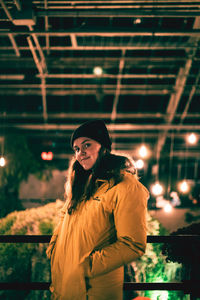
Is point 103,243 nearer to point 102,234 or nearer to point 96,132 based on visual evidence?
point 102,234

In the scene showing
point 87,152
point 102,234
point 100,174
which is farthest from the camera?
point 87,152

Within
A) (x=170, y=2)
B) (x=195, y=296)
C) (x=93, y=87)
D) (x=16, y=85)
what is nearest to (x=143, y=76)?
(x=93, y=87)

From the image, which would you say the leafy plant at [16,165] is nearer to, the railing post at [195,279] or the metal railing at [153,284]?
the metal railing at [153,284]

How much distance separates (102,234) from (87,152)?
49cm

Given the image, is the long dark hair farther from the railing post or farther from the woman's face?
the railing post

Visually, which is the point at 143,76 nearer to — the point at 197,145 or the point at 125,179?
the point at 197,145

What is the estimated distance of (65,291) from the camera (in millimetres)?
1308

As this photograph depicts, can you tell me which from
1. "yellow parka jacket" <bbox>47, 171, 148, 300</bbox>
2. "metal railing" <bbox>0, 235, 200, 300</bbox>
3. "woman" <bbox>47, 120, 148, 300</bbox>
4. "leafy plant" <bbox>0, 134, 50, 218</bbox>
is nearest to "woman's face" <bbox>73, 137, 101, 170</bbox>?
"woman" <bbox>47, 120, 148, 300</bbox>

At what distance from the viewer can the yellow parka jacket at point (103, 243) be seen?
123 centimetres

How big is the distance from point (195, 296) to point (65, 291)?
2.89 feet

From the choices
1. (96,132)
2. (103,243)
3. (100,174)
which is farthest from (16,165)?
(103,243)

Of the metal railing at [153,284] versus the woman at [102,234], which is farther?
the metal railing at [153,284]

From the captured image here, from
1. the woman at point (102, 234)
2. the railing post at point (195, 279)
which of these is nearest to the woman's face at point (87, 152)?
the woman at point (102, 234)

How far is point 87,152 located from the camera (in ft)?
5.19
